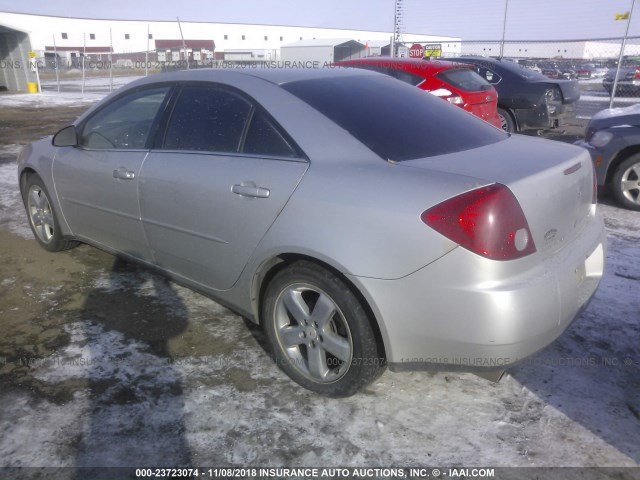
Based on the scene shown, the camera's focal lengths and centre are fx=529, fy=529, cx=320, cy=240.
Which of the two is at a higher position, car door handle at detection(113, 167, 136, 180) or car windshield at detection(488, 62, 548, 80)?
car windshield at detection(488, 62, 548, 80)

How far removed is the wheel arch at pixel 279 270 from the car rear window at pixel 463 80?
19.1 ft

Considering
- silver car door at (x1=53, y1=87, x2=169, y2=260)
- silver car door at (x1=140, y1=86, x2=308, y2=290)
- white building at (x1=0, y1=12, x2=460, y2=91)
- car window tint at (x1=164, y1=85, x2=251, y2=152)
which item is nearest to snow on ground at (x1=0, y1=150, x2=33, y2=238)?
silver car door at (x1=53, y1=87, x2=169, y2=260)

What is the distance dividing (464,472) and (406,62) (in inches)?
271

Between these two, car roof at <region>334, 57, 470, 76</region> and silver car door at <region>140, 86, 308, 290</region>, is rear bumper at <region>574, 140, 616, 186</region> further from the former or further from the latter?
silver car door at <region>140, 86, 308, 290</region>

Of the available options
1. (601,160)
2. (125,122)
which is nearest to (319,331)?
(125,122)

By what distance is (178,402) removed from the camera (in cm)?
264

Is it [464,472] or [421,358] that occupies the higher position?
[421,358]

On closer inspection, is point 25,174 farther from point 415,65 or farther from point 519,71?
point 519,71

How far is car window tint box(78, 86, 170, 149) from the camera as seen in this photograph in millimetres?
3475

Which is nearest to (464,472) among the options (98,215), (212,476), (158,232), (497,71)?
(212,476)

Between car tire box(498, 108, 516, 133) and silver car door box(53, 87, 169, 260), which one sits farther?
car tire box(498, 108, 516, 133)

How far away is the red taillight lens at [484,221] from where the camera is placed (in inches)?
81.9

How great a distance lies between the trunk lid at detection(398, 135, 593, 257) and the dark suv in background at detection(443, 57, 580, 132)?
22.8 ft

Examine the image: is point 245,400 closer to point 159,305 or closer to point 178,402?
point 178,402
